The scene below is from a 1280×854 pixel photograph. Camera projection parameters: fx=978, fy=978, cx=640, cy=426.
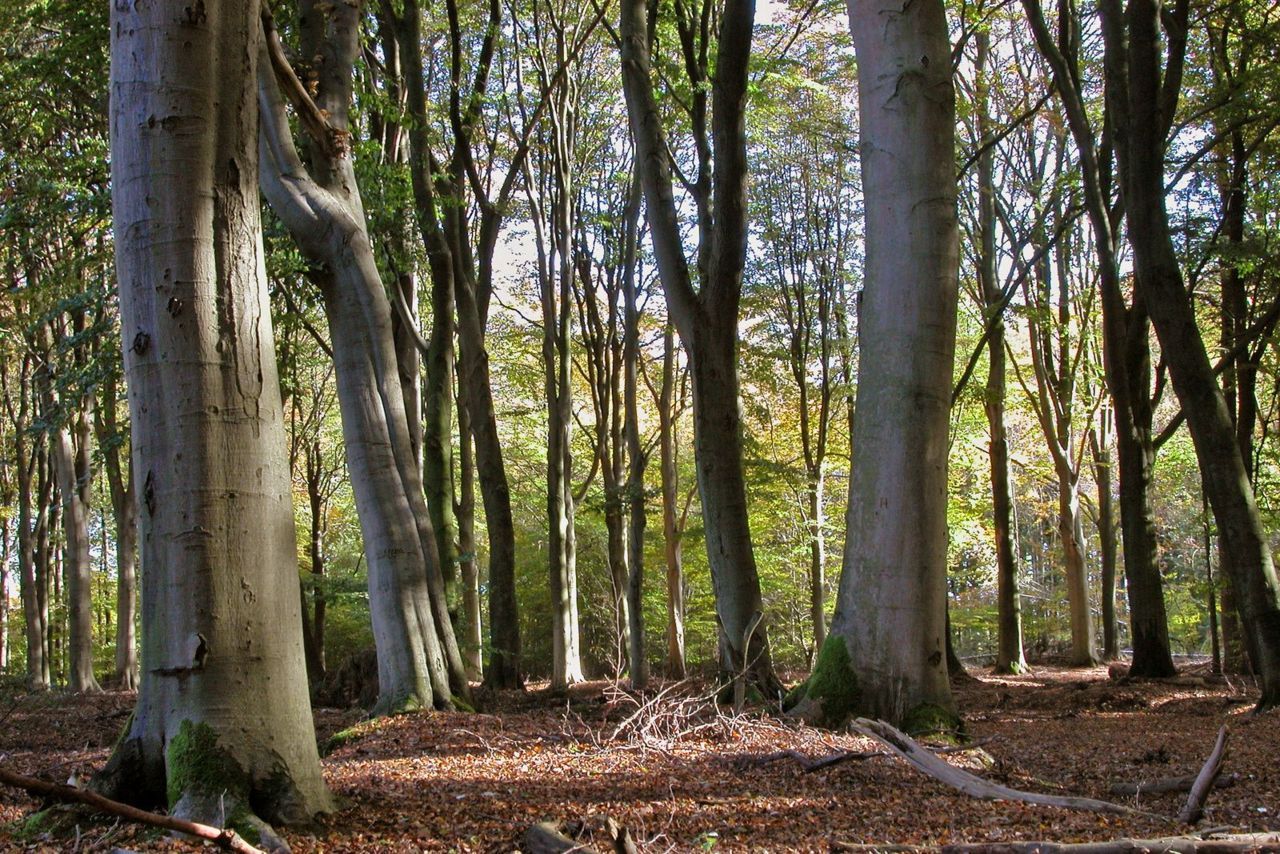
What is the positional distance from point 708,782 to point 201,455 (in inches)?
110

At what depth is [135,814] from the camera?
3.12 metres

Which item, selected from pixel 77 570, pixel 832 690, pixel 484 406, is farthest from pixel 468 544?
pixel 832 690

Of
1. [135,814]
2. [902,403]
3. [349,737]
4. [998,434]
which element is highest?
[998,434]

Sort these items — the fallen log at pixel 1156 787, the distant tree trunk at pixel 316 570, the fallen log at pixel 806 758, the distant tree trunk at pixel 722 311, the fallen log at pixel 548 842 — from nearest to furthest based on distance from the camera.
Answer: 1. the fallen log at pixel 548 842
2. the fallen log at pixel 1156 787
3. the fallen log at pixel 806 758
4. the distant tree trunk at pixel 722 311
5. the distant tree trunk at pixel 316 570

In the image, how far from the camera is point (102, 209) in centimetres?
1019

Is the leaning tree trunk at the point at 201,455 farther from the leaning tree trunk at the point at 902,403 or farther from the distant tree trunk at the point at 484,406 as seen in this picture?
the distant tree trunk at the point at 484,406

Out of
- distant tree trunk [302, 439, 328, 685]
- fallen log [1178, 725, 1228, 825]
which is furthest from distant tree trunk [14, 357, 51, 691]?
fallen log [1178, 725, 1228, 825]

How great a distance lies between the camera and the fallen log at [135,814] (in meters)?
3.09

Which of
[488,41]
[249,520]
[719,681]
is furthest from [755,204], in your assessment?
[249,520]

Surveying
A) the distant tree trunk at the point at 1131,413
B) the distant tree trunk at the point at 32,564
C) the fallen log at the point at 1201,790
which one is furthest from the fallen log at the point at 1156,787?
the distant tree trunk at the point at 32,564

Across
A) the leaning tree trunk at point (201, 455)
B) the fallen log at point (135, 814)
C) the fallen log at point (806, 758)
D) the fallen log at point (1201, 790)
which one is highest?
the leaning tree trunk at point (201, 455)

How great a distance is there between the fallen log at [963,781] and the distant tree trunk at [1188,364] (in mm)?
4976

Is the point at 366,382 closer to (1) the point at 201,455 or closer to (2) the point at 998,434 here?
(1) the point at 201,455

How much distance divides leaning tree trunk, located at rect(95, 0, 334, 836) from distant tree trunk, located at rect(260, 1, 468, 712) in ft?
11.6
